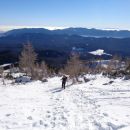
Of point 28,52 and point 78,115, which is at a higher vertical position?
point 78,115

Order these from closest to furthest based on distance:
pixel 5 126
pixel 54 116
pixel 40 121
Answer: pixel 5 126
pixel 40 121
pixel 54 116

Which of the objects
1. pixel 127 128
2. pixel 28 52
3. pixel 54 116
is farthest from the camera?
pixel 28 52

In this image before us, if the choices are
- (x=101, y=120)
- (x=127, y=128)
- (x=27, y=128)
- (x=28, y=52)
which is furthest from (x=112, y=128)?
(x=28, y=52)

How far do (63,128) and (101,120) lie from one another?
86.4 inches

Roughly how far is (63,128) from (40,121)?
2065mm

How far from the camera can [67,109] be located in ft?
59.0

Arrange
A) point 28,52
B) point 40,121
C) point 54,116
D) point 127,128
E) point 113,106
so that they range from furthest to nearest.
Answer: point 28,52 < point 113,106 < point 54,116 < point 40,121 < point 127,128

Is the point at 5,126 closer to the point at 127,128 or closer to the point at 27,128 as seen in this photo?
the point at 27,128

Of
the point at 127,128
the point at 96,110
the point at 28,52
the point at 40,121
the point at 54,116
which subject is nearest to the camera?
the point at 127,128

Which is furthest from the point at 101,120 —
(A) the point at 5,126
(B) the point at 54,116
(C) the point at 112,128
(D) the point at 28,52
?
(D) the point at 28,52

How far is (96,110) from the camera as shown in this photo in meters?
17.3

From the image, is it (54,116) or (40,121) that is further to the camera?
(54,116)

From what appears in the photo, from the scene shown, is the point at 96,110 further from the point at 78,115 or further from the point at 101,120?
the point at 101,120

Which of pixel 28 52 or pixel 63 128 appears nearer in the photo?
pixel 63 128
